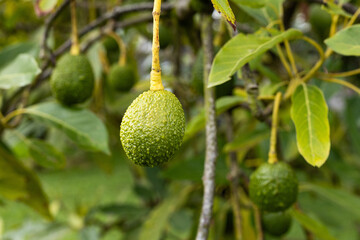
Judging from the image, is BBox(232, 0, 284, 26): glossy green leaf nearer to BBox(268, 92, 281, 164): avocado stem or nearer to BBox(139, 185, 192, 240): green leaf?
BBox(268, 92, 281, 164): avocado stem

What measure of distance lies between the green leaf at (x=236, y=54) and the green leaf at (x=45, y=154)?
79 centimetres

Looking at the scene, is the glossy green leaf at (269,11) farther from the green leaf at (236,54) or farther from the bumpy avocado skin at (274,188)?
the bumpy avocado skin at (274,188)

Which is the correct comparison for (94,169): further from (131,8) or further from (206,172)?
(206,172)

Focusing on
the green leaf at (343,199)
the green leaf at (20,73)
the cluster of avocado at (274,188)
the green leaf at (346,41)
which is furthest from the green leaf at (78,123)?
the green leaf at (343,199)

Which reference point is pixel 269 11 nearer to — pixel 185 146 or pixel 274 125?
pixel 274 125

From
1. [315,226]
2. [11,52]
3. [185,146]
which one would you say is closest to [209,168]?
[315,226]

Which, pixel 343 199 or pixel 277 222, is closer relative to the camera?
pixel 277 222

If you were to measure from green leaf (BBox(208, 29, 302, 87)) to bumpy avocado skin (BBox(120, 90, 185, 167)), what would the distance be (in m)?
0.11

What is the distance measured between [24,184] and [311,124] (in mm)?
1012

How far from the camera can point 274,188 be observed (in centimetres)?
87

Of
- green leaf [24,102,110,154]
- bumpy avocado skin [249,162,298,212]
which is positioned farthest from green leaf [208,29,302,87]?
green leaf [24,102,110,154]

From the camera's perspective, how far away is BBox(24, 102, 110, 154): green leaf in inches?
42.1

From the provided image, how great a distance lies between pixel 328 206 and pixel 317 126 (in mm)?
1246

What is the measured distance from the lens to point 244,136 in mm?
1346
